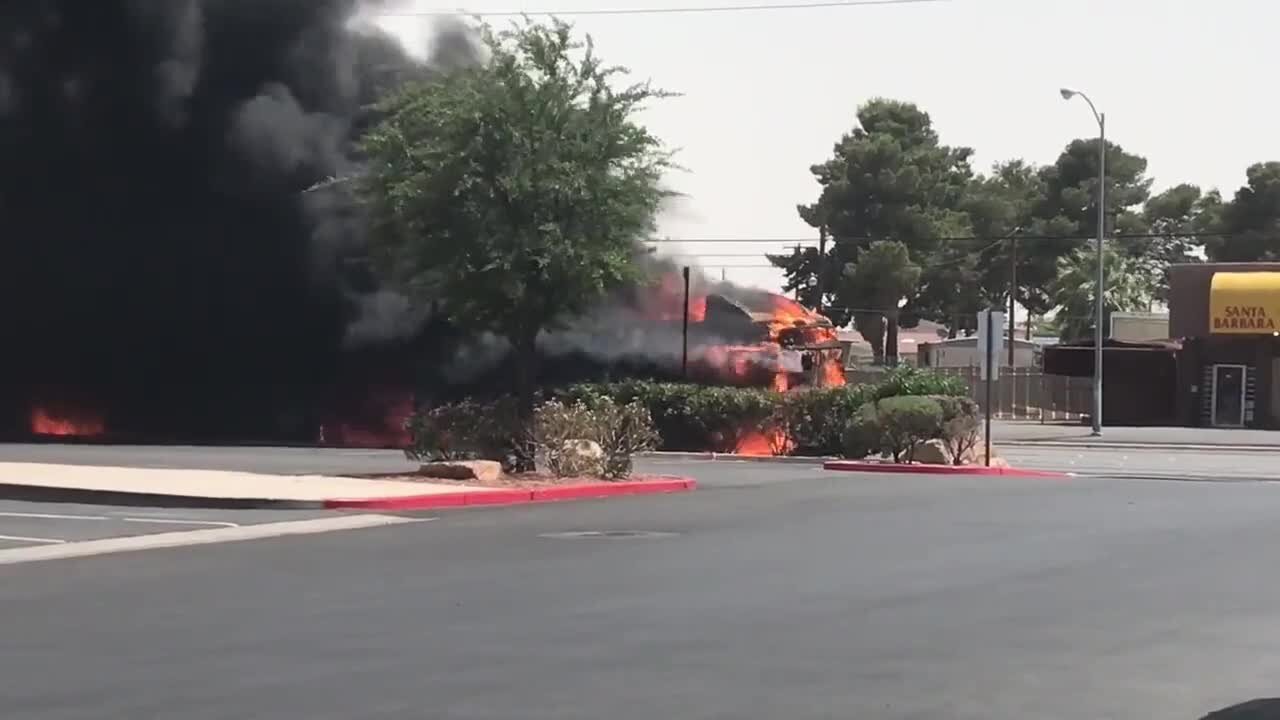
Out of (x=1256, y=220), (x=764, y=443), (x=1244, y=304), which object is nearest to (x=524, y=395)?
(x=764, y=443)

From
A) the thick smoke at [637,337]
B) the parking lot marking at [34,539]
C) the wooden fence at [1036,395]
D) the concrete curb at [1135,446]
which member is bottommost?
the parking lot marking at [34,539]

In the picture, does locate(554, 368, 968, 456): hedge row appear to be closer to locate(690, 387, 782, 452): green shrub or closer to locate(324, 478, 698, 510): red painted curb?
locate(690, 387, 782, 452): green shrub

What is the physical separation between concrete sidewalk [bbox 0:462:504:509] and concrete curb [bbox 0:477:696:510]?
0.5 inches

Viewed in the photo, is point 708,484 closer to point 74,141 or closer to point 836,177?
point 74,141

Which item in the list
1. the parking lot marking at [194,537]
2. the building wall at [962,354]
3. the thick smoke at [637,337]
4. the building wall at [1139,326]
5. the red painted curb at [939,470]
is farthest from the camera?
the building wall at [962,354]

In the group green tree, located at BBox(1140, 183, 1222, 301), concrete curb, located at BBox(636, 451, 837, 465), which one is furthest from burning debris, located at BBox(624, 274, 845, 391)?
green tree, located at BBox(1140, 183, 1222, 301)

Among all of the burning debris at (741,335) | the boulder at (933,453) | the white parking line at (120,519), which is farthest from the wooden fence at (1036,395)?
the white parking line at (120,519)

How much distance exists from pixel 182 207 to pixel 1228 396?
35.1 m

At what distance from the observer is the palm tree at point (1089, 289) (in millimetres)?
90625

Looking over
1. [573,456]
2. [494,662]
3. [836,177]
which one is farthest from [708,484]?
[836,177]

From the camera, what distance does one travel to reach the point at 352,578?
15219mm

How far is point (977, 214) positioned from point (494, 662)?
89194 mm

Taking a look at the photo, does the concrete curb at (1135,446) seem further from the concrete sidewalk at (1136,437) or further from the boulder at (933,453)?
the boulder at (933,453)

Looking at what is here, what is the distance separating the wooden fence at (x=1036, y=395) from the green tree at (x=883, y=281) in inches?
445
